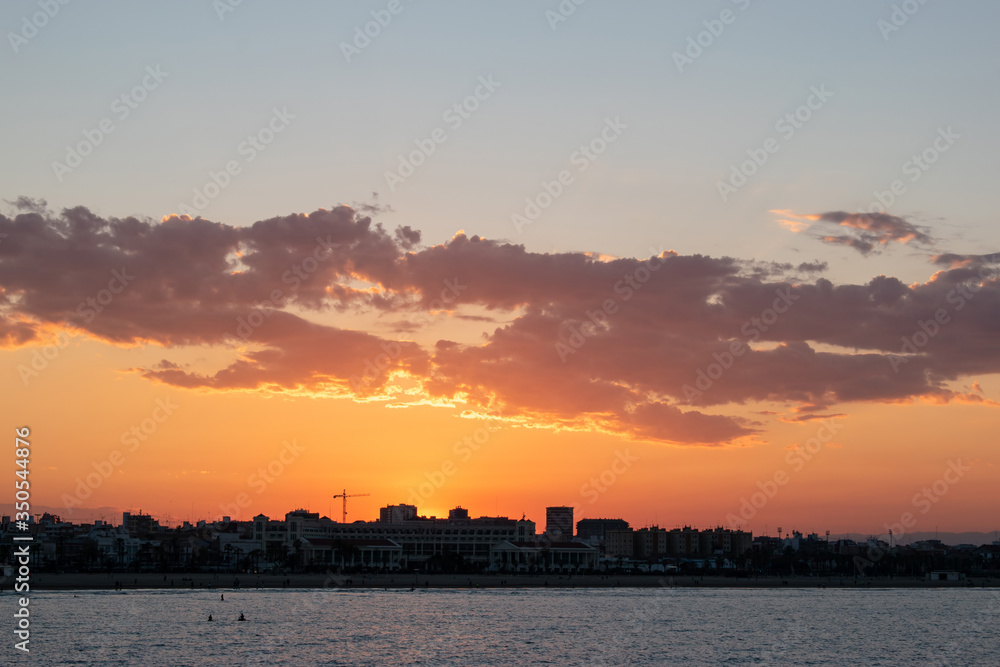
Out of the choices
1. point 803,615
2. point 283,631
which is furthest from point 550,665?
point 803,615

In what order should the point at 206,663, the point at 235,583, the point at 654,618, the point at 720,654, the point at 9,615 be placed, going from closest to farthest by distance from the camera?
the point at 206,663 < the point at 720,654 < the point at 9,615 < the point at 654,618 < the point at 235,583

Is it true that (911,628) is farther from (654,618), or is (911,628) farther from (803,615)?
(654,618)

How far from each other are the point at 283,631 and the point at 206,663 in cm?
2545

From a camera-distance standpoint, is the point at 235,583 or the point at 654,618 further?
the point at 235,583

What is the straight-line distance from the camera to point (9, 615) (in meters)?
121

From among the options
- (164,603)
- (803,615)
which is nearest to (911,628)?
(803,615)

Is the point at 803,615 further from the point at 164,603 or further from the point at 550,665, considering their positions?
the point at 164,603

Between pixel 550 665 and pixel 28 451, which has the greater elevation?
pixel 28 451

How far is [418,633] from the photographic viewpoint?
108625mm

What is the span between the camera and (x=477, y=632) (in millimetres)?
110000

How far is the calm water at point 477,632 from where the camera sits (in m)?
89.4

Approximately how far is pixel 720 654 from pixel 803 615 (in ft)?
191

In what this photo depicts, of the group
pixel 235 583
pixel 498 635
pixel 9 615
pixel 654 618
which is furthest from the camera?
pixel 235 583

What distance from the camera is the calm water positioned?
8938cm
